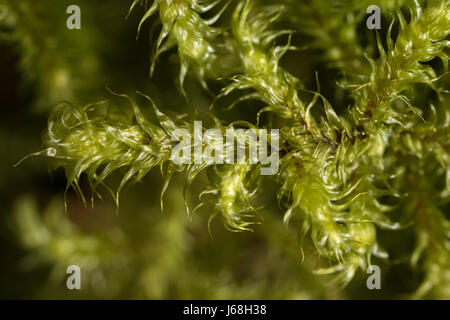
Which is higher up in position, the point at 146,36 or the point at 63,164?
the point at 146,36

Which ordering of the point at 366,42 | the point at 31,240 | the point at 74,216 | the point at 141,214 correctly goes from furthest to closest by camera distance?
1. the point at 74,216
2. the point at 141,214
3. the point at 31,240
4. the point at 366,42

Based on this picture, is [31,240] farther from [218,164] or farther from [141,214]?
[218,164]

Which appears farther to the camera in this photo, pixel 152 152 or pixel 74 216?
pixel 74 216

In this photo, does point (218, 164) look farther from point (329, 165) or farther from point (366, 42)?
point (366, 42)

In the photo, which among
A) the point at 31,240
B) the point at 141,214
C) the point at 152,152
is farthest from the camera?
the point at 141,214
